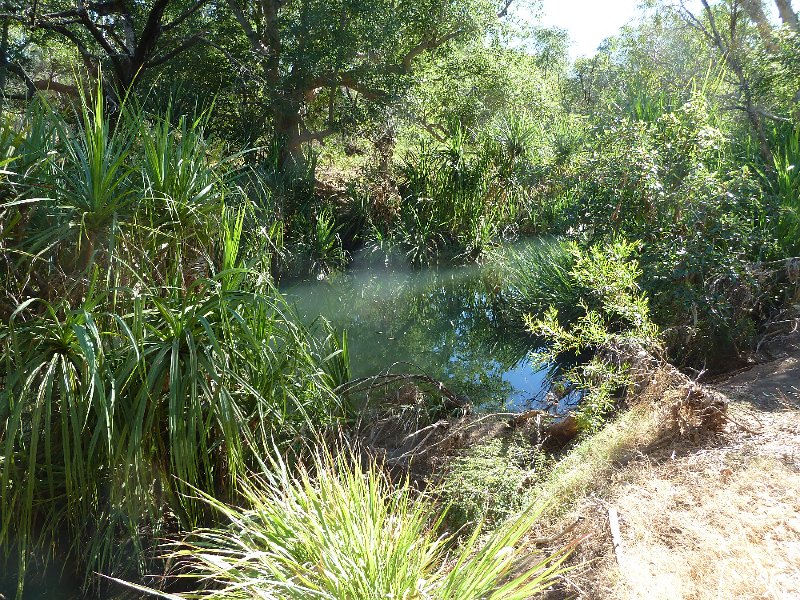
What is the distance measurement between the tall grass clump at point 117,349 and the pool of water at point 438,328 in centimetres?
210

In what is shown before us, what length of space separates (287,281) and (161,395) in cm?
785

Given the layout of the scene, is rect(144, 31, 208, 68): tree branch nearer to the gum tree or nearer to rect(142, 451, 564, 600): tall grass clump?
the gum tree

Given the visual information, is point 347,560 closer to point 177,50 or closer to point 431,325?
point 431,325

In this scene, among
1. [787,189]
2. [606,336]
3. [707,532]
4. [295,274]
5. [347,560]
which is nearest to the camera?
[347,560]

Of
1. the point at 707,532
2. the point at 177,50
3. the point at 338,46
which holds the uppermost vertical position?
the point at 177,50

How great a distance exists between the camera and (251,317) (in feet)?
13.0

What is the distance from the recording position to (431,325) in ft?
32.7

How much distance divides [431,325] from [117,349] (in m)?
6.74

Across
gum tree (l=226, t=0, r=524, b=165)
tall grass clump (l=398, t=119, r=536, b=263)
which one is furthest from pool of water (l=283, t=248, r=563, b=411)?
gum tree (l=226, t=0, r=524, b=165)

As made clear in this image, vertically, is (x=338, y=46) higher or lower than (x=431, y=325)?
higher

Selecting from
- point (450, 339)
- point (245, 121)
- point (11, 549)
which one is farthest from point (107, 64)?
point (11, 549)

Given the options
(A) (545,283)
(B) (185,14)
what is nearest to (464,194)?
(A) (545,283)

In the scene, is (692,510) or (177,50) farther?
(177,50)

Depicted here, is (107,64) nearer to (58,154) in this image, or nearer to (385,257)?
(385,257)
